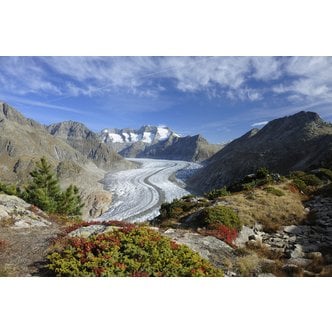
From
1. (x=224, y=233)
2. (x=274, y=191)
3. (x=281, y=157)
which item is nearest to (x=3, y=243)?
(x=224, y=233)

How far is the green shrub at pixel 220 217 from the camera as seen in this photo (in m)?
18.5

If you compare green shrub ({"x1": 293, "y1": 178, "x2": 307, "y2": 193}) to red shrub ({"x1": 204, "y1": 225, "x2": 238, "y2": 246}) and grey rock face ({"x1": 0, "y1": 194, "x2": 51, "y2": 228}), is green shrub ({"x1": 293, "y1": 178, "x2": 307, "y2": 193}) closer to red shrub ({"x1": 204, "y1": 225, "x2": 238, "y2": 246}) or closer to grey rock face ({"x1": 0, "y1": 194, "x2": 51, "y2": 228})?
red shrub ({"x1": 204, "y1": 225, "x2": 238, "y2": 246})

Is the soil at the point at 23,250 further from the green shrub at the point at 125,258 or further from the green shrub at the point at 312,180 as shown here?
the green shrub at the point at 312,180

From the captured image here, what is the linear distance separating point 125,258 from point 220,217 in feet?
30.9

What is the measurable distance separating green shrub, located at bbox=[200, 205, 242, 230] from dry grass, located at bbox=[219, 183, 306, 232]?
83cm

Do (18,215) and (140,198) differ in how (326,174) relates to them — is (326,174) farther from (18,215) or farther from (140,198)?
(140,198)

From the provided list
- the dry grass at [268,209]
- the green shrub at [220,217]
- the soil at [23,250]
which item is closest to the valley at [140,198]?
the dry grass at [268,209]

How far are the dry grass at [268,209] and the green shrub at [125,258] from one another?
906 cm

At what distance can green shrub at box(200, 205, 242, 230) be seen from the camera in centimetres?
1846

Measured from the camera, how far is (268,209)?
22406 millimetres

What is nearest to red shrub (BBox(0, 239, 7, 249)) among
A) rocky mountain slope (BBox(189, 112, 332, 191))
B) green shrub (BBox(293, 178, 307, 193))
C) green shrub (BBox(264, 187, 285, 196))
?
green shrub (BBox(264, 187, 285, 196))

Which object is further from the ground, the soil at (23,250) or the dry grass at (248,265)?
the soil at (23,250)

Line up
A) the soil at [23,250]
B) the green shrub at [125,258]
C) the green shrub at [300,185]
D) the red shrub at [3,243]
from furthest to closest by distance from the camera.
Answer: the green shrub at [300,185] < the red shrub at [3,243] < the soil at [23,250] < the green shrub at [125,258]

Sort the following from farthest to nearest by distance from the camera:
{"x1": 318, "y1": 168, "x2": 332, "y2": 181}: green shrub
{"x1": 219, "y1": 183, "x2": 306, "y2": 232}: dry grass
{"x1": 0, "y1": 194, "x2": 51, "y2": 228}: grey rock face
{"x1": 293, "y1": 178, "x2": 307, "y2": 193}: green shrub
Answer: {"x1": 318, "y1": 168, "x2": 332, "y2": 181}: green shrub, {"x1": 293, "y1": 178, "x2": 307, "y2": 193}: green shrub, {"x1": 219, "y1": 183, "x2": 306, "y2": 232}: dry grass, {"x1": 0, "y1": 194, "x2": 51, "y2": 228}: grey rock face
